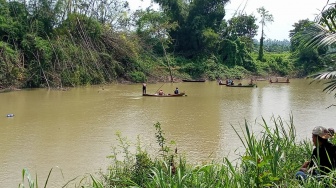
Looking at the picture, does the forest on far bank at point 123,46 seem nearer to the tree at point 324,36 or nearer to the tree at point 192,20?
the tree at point 192,20

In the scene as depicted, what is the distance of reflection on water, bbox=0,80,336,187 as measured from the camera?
22.0 ft

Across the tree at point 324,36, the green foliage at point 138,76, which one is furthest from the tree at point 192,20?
the tree at point 324,36

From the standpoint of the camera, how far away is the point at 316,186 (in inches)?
97.2

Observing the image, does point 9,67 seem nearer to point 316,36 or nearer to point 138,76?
point 138,76

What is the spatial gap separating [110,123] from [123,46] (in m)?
12.7

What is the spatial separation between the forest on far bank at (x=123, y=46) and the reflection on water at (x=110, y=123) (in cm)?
173

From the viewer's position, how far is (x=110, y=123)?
33.6ft

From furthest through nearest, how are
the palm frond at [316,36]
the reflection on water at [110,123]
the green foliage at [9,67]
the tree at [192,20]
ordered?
the tree at [192,20], the green foliage at [9,67], the reflection on water at [110,123], the palm frond at [316,36]

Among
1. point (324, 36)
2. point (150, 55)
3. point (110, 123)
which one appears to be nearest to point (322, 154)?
point (324, 36)

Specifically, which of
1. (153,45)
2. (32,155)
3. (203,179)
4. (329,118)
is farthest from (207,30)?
(203,179)

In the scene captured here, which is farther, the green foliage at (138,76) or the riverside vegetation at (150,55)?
the green foliage at (138,76)

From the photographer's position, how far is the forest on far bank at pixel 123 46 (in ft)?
59.8

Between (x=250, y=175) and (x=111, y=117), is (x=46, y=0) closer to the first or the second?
Result: (x=111, y=117)

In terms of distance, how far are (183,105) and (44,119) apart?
5.22 meters
